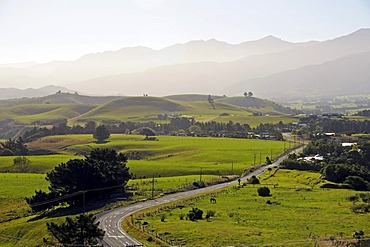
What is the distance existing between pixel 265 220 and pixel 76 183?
110 ft

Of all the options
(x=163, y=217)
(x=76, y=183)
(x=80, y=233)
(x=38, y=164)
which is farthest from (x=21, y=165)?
(x=80, y=233)

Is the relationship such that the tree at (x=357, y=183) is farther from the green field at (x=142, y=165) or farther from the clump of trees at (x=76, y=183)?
the clump of trees at (x=76, y=183)

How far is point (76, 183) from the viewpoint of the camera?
251ft

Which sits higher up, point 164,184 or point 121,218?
point 164,184

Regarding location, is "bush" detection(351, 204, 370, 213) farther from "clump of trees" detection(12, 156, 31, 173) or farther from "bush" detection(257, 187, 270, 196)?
"clump of trees" detection(12, 156, 31, 173)

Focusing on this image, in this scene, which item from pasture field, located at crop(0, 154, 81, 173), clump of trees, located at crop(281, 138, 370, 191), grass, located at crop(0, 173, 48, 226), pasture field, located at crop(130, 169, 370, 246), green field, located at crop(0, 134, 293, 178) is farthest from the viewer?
pasture field, located at crop(0, 154, 81, 173)

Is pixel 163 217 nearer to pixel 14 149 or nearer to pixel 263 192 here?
pixel 263 192

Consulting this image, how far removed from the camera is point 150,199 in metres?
76.3

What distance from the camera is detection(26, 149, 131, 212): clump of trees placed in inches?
2908

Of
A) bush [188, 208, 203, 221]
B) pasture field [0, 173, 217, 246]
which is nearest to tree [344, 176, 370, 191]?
pasture field [0, 173, 217, 246]

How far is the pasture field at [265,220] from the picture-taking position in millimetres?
47906

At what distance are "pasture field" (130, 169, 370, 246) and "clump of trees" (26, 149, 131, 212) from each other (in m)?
Result: 15.6

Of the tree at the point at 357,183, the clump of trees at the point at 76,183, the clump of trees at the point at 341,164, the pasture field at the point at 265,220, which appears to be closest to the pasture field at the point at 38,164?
the clump of trees at the point at 76,183

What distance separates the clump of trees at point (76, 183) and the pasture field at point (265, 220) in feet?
51.2
